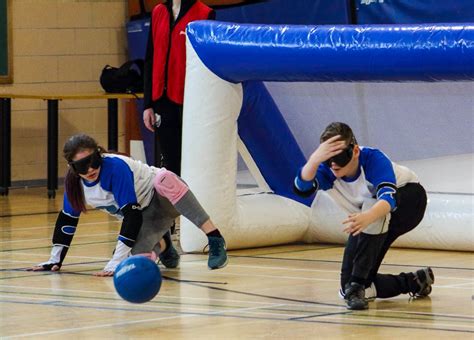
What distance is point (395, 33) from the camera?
6.88 meters

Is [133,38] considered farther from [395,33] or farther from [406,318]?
[406,318]

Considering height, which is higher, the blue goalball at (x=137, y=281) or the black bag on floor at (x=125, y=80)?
the black bag on floor at (x=125, y=80)

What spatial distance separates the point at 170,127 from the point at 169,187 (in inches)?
48.2

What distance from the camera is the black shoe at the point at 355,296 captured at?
5.65m

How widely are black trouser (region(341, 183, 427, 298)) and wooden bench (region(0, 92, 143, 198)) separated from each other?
597 centimetres

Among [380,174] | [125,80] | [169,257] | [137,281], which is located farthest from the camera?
[125,80]

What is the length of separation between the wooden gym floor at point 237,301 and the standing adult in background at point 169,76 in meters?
0.82

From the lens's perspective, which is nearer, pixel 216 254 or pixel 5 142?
pixel 216 254

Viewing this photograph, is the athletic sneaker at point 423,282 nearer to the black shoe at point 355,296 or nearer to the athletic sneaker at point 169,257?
the black shoe at point 355,296

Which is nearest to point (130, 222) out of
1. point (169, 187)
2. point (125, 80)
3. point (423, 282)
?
point (169, 187)

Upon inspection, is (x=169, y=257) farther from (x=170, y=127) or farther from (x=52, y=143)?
(x=52, y=143)

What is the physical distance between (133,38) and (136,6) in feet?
1.22

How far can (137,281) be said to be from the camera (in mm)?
5328

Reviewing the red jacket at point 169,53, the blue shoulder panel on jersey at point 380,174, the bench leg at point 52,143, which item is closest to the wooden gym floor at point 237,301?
the blue shoulder panel on jersey at point 380,174
